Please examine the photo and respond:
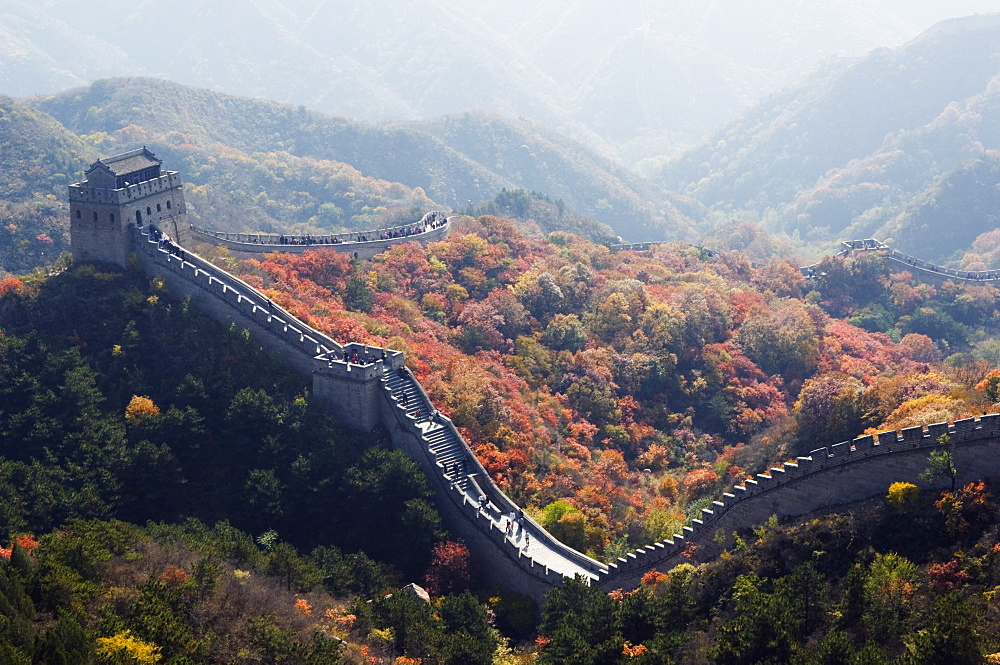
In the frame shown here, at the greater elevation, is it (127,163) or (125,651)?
(127,163)

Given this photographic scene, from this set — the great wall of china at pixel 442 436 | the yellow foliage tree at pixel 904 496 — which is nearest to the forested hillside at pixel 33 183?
the great wall of china at pixel 442 436

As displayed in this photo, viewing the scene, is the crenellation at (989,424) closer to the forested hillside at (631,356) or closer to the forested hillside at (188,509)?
the forested hillside at (631,356)

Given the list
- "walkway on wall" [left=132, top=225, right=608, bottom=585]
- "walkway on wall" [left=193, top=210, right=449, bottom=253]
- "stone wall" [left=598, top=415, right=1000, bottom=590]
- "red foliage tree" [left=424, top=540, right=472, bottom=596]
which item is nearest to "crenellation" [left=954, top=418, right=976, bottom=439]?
"stone wall" [left=598, top=415, right=1000, bottom=590]

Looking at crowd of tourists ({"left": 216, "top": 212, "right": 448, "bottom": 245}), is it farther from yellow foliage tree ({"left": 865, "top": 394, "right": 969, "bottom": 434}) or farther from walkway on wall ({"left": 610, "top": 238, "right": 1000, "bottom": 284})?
yellow foliage tree ({"left": 865, "top": 394, "right": 969, "bottom": 434})

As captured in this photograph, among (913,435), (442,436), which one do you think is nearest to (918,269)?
(442,436)

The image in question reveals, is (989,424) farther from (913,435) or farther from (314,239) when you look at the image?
(314,239)

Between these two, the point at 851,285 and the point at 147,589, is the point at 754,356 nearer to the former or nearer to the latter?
the point at 851,285
